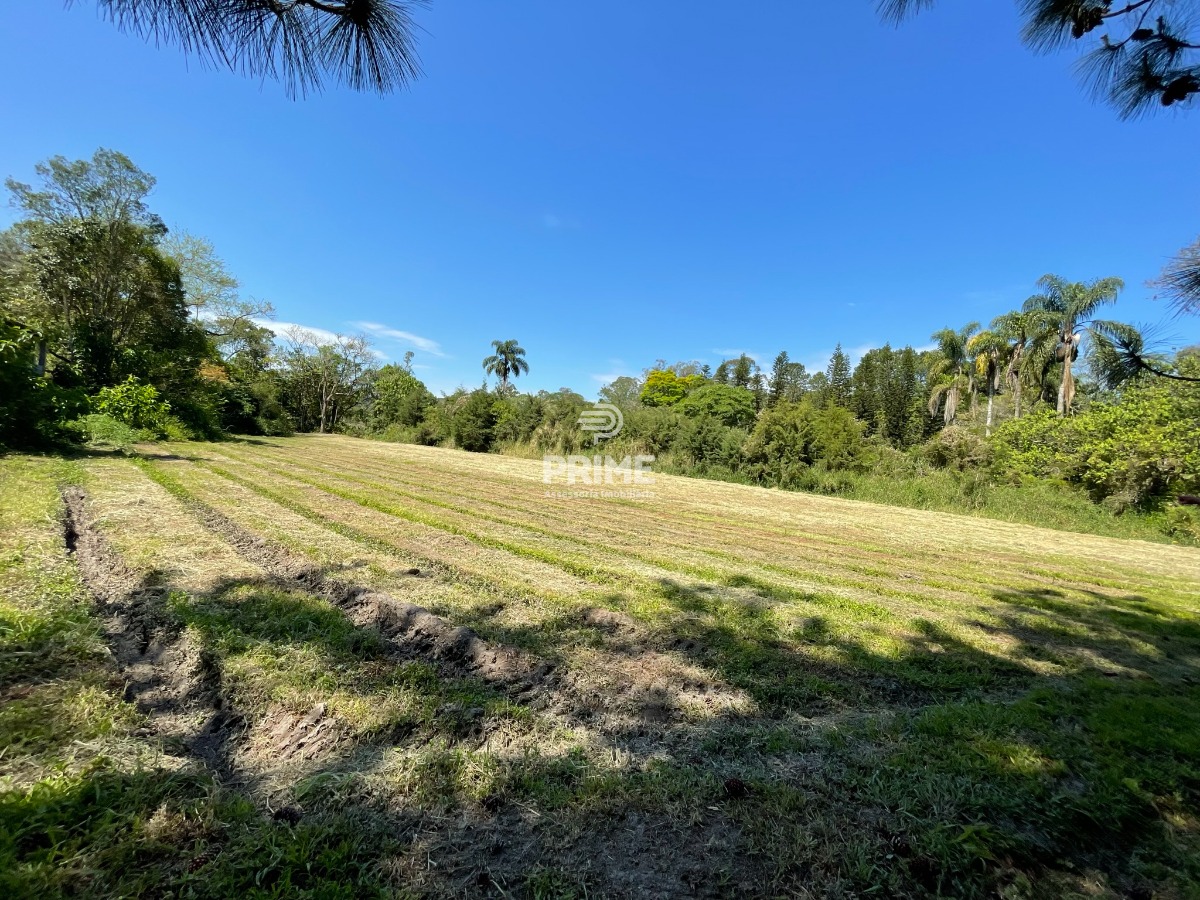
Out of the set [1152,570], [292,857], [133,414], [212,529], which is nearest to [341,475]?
[212,529]

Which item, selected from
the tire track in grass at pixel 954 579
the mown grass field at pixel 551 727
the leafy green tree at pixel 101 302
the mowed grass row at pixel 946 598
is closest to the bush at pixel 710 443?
the tire track in grass at pixel 954 579

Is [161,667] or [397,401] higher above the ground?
[397,401]

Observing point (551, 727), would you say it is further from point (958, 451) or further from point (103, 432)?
point (958, 451)

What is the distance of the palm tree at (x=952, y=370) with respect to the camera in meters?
30.2

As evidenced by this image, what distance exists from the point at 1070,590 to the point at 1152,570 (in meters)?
3.46

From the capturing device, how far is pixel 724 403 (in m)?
39.3

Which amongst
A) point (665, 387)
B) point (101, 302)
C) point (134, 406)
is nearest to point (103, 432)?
point (134, 406)

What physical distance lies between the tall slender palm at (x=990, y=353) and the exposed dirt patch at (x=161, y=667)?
3367cm

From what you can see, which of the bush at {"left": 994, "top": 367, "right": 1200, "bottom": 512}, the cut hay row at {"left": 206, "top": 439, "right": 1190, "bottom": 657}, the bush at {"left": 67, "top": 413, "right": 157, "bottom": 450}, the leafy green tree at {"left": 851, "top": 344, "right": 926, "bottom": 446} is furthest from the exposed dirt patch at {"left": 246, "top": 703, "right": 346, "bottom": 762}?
the leafy green tree at {"left": 851, "top": 344, "right": 926, "bottom": 446}

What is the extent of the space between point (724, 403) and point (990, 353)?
17.5m

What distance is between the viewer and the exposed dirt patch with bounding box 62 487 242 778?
1882mm

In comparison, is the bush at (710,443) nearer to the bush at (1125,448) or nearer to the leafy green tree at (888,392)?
the bush at (1125,448)

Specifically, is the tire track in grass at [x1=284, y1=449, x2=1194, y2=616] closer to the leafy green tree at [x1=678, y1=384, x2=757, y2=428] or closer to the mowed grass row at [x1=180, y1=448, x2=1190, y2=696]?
the mowed grass row at [x1=180, y1=448, x2=1190, y2=696]

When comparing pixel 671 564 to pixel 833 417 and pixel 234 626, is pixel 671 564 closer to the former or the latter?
pixel 234 626
